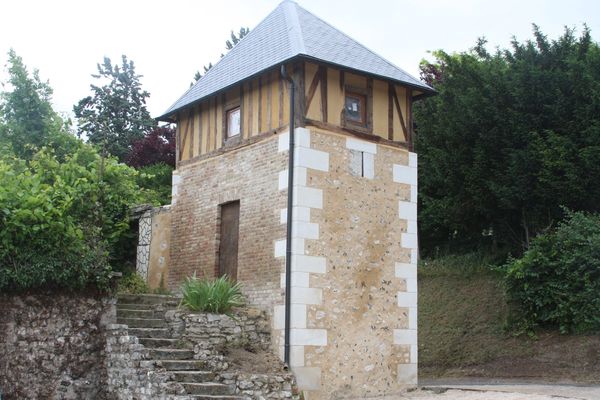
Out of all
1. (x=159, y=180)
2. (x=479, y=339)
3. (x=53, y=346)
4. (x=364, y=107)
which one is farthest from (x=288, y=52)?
(x=159, y=180)

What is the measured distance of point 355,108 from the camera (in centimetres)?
1289

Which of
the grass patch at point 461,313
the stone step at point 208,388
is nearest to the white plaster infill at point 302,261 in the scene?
the stone step at point 208,388

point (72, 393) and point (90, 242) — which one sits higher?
point (90, 242)

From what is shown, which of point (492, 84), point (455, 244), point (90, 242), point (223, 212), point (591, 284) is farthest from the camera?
point (455, 244)

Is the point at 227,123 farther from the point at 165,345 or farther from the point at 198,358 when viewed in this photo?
the point at 198,358

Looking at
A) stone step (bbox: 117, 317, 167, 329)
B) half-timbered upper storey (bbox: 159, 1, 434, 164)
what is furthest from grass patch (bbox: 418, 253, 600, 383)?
stone step (bbox: 117, 317, 167, 329)

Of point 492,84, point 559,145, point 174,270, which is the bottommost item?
point 174,270

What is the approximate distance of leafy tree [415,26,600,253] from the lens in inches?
634

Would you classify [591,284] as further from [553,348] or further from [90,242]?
[90,242]

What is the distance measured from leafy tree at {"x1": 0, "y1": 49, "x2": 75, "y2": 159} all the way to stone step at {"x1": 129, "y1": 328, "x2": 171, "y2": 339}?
326 inches

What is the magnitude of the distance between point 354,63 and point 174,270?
4.99 meters

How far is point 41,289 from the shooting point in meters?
11.0

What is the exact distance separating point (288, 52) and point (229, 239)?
3.32m

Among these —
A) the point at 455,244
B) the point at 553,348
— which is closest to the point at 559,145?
the point at 553,348
